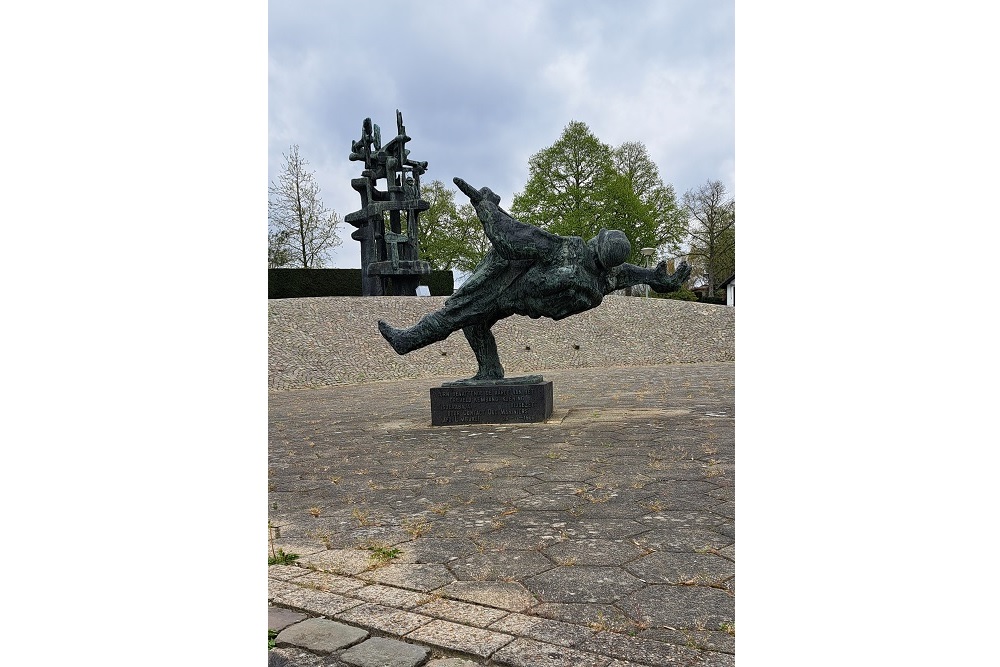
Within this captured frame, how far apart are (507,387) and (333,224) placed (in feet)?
80.6

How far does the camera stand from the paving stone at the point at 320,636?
74.5 inches

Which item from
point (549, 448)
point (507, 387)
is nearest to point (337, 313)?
point (507, 387)

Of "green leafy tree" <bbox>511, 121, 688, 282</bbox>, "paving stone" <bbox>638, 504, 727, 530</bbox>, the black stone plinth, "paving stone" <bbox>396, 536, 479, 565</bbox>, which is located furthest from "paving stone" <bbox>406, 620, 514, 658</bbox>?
"green leafy tree" <bbox>511, 121, 688, 282</bbox>

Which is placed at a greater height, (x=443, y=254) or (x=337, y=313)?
(x=443, y=254)

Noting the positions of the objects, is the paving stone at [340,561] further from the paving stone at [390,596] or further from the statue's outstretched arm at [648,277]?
the statue's outstretched arm at [648,277]

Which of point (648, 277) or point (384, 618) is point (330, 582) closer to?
point (384, 618)

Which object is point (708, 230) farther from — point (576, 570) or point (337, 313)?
point (576, 570)

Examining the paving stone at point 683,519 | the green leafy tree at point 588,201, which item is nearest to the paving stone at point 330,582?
the paving stone at point 683,519

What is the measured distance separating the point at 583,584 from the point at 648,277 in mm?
4301

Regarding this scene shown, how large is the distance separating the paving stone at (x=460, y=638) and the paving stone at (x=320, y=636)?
167 mm

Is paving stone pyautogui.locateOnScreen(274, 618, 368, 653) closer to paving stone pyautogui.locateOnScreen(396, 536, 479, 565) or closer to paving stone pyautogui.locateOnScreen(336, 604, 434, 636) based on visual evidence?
paving stone pyautogui.locateOnScreen(336, 604, 434, 636)

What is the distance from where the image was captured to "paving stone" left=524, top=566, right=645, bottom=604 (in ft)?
7.06

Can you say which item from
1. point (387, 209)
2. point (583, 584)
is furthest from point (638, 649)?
point (387, 209)

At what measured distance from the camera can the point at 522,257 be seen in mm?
6125
